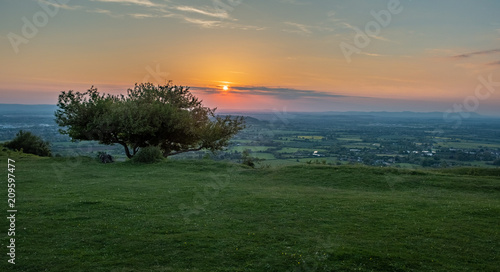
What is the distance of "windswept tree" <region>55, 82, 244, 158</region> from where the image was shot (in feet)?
101

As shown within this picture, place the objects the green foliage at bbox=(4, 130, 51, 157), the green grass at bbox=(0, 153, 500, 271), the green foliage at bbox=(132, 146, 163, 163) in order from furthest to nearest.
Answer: the green foliage at bbox=(4, 130, 51, 157)
the green foliage at bbox=(132, 146, 163, 163)
the green grass at bbox=(0, 153, 500, 271)

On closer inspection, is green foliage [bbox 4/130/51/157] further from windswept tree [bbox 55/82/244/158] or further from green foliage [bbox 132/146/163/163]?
green foliage [bbox 132/146/163/163]

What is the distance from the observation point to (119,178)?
2123cm

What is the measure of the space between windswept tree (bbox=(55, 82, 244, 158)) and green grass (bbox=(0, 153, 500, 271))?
10018mm

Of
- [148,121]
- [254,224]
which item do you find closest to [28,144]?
[148,121]

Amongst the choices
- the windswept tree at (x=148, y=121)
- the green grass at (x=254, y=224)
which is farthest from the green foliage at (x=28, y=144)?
the green grass at (x=254, y=224)

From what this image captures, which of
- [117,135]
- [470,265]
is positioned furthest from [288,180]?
[117,135]

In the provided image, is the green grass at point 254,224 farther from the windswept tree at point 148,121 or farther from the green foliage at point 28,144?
the green foliage at point 28,144

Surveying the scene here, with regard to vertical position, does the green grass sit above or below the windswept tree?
below

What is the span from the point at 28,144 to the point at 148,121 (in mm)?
15749

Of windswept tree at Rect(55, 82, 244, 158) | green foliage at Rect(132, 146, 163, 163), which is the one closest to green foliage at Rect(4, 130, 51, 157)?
windswept tree at Rect(55, 82, 244, 158)

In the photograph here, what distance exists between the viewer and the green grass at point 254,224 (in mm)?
8953

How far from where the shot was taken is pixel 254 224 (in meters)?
12.0

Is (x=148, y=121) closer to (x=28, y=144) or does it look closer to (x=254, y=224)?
(x=28, y=144)
